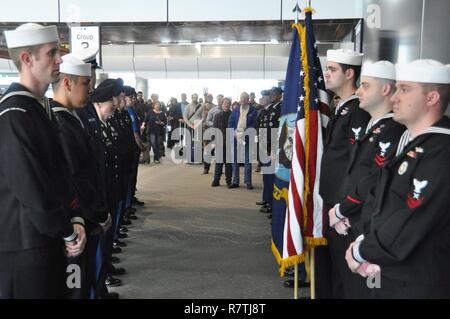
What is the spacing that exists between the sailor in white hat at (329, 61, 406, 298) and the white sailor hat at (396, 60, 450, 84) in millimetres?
523

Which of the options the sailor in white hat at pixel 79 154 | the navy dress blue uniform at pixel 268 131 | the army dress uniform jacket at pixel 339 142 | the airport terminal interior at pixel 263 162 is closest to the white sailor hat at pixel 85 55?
the airport terminal interior at pixel 263 162

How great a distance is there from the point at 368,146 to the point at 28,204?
5.72 ft

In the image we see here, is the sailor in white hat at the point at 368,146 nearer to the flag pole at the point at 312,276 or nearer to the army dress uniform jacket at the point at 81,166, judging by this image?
the flag pole at the point at 312,276

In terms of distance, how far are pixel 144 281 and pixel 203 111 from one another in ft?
Result: 27.4

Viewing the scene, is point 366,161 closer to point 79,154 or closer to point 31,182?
point 79,154

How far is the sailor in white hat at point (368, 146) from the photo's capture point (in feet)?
8.11

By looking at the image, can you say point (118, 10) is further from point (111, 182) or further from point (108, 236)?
point (108, 236)

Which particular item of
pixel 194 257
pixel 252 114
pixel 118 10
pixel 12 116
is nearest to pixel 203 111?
pixel 252 114

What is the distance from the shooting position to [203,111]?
1205cm

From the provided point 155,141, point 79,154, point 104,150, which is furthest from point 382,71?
point 155,141

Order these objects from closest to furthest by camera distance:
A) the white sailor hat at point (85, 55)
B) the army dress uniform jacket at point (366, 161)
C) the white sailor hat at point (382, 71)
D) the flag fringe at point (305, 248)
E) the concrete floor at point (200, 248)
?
the army dress uniform jacket at point (366, 161) → the white sailor hat at point (382, 71) → the white sailor hat at point (85, 55) → the flag fringe at point (305, 248) → the concrete floor at point (200, 248)

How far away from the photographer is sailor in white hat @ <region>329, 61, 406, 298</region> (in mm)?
2471

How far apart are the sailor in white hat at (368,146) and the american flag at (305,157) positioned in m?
0.48

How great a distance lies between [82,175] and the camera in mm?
2611
